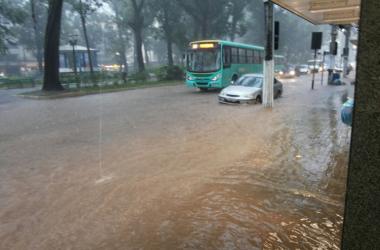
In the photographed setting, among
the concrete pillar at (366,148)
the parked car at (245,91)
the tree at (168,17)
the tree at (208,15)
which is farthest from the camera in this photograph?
the tree at (168,17)

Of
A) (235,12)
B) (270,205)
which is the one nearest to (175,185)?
(270,205)

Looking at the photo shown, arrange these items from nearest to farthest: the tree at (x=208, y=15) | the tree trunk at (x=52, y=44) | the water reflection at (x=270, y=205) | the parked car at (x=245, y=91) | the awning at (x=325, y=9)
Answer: the water reflection at (x=270, y=205) < the awning at (x=325, y=9) < the parked car at (x=245, y=91) < the tree trunk at (x=52, y=44) < the tree at (x=208, y=15)

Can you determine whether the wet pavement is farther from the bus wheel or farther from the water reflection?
the bus wheel

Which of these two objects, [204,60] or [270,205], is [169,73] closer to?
[204,60]

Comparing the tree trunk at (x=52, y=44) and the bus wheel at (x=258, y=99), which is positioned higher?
the tree trunk at (x=52, y=44)

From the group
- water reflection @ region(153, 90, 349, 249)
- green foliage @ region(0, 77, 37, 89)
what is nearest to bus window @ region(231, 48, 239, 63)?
water reflection @ region(153, 90, 349, 249)

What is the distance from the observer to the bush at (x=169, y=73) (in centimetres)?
3581

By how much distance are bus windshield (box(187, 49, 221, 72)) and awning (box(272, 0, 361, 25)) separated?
1281 centimetres

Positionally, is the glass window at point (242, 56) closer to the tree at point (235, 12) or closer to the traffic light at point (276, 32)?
the traffic light at point (276, 32)

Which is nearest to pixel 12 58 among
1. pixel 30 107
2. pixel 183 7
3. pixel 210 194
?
pixel 183 7

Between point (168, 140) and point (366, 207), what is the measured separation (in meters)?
7.37

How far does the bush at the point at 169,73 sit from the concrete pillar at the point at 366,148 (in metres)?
34.4

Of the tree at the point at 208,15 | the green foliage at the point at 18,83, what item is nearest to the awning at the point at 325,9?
the green foliage at the point at 18,83

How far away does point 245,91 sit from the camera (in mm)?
16047
